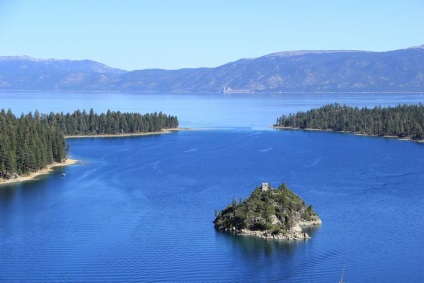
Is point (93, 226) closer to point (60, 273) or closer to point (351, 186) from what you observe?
point (60, 273)

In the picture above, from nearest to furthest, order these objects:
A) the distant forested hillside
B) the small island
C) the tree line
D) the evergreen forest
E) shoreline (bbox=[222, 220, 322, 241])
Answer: shoreline (bbox=[222, 220, 322, 241]) → the small island → the evergreen forest → the distant forested hillside → the tree line

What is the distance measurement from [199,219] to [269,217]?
23.7 feet

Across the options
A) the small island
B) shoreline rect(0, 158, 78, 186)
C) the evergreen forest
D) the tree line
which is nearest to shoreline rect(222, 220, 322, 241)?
the small island

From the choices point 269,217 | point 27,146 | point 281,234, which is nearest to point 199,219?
point 269,217

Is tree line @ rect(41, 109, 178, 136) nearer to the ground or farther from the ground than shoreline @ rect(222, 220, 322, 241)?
farther from the ground

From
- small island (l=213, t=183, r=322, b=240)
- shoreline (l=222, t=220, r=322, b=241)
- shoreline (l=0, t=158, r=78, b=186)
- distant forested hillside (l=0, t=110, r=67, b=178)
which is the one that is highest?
distant forested hillside (l=0, t=110, r=67, b=178)

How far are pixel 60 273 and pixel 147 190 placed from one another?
30.1 metres

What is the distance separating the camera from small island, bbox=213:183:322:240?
53.7 m

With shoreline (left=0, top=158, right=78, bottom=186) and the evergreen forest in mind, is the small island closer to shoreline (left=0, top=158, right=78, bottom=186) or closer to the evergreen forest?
the evergreen forest

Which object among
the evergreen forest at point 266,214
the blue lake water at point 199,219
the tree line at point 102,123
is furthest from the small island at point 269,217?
the tree line at point 102,123

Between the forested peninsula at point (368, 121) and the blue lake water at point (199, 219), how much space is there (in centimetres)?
3097

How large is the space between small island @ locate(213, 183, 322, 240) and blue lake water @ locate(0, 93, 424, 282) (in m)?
1.25

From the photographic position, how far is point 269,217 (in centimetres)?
5472

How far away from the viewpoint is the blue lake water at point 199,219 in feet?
150
